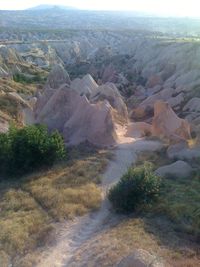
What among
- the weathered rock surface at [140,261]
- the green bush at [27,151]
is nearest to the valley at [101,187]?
the weathered rock surface at [140,261]

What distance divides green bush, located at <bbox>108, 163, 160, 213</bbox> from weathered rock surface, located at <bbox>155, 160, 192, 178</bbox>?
93.3 inches

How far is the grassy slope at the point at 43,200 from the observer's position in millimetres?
16641

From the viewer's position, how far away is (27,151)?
23438mm

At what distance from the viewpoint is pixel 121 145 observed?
2811 centimetres

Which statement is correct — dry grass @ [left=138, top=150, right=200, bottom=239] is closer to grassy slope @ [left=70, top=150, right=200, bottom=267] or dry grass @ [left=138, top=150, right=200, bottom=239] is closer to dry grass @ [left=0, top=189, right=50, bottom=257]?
grassy slope @ [left=70, top=150, right=200, bottom=267]

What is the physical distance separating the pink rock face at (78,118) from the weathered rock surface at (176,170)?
20.3 ft

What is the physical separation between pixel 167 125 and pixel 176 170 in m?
8.56


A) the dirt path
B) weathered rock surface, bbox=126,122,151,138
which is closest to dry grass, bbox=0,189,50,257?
the dirt path

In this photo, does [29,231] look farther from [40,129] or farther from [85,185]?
[40,129]

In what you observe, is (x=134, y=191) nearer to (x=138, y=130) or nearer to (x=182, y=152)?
(x=182, y=152)

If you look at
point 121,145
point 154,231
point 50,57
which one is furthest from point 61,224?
point 50,57

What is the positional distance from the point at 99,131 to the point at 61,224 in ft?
36.4

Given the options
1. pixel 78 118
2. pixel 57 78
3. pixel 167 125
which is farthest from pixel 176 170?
pixel 57 78

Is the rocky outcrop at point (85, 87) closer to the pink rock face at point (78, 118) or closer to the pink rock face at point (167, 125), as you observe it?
the pink rock face at point (78, 118)
